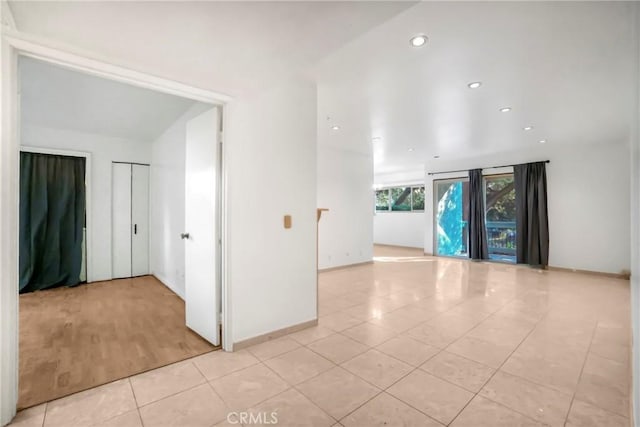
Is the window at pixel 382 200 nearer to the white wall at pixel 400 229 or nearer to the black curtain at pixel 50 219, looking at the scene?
the white wall at pixel 400 229

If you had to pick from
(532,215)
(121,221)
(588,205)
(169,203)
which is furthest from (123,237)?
(588,205)

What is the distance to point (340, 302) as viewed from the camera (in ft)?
13.0

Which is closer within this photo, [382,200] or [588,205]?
[588,205]

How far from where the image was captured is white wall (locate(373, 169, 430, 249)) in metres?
9.43

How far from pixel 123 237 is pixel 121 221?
306mm

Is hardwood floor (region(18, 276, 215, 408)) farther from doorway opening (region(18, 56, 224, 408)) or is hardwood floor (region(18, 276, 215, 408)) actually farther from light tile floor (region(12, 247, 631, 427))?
light tile floor (region(12, 247, 631, 427))

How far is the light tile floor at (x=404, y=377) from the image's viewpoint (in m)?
1.72

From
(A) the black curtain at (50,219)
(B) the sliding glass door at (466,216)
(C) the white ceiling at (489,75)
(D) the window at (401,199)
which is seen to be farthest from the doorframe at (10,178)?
(D) the window at (401,199)

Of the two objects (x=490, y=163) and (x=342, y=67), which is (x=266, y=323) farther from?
(x=490, y=163)

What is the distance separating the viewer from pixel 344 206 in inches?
255

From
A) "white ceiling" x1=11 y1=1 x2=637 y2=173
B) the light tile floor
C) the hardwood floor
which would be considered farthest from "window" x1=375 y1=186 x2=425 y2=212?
the hardwood floor

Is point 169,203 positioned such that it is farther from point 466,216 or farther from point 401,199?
point 401,199

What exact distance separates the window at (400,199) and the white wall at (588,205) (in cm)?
345

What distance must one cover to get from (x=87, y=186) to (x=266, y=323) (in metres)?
4.48
